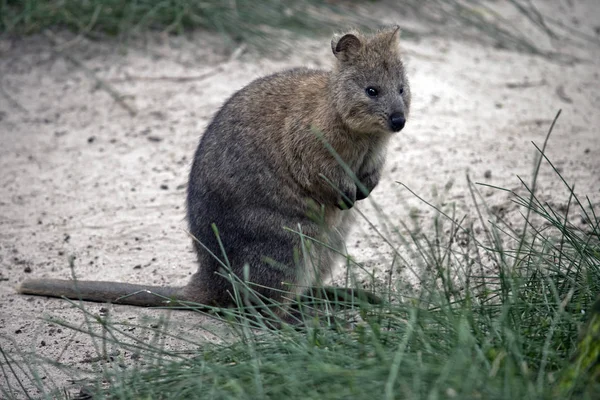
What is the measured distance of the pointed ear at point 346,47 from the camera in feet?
14.0

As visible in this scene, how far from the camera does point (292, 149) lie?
4281 mm

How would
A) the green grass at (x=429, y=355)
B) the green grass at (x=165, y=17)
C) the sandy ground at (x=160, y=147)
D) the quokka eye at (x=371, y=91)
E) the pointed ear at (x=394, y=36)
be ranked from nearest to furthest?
1. the green grass at (x=429, y=355)
2. the quokka eye at (x=371, y=91)
3. the pointed ear at (x=394, y=36)
4. the sandy ground at (x=160, y=147)
5. the green grass at (x=165, y=17)

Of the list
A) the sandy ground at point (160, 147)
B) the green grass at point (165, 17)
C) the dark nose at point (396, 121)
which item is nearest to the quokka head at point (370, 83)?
the dark nose at point (396, 121)

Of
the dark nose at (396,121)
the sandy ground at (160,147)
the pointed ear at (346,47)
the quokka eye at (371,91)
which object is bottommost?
the sandy ground at (160,147)

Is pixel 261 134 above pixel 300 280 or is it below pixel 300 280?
above

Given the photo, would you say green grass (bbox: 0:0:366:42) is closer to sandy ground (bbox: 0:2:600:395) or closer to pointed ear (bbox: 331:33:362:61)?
sandy ground (bbox: 0:2:600:395)

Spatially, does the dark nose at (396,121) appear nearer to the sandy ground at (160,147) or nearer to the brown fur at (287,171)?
the brown fur at (287,171)

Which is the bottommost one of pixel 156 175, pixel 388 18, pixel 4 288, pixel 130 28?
pixel 4 288

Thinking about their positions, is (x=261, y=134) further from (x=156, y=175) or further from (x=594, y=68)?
(x=594, y=68)

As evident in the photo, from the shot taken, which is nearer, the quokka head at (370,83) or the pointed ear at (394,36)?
the quokka head at (370,83)

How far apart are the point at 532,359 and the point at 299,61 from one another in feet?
16.4

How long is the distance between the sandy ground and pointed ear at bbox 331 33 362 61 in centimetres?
89

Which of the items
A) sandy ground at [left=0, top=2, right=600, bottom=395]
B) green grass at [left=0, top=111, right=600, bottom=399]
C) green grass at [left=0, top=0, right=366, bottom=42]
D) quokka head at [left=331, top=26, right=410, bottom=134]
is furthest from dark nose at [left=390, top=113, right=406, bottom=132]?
green grass at [left=0, top=0, right=366, bottom=42]

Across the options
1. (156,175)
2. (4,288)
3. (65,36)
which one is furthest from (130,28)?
(4,288)
